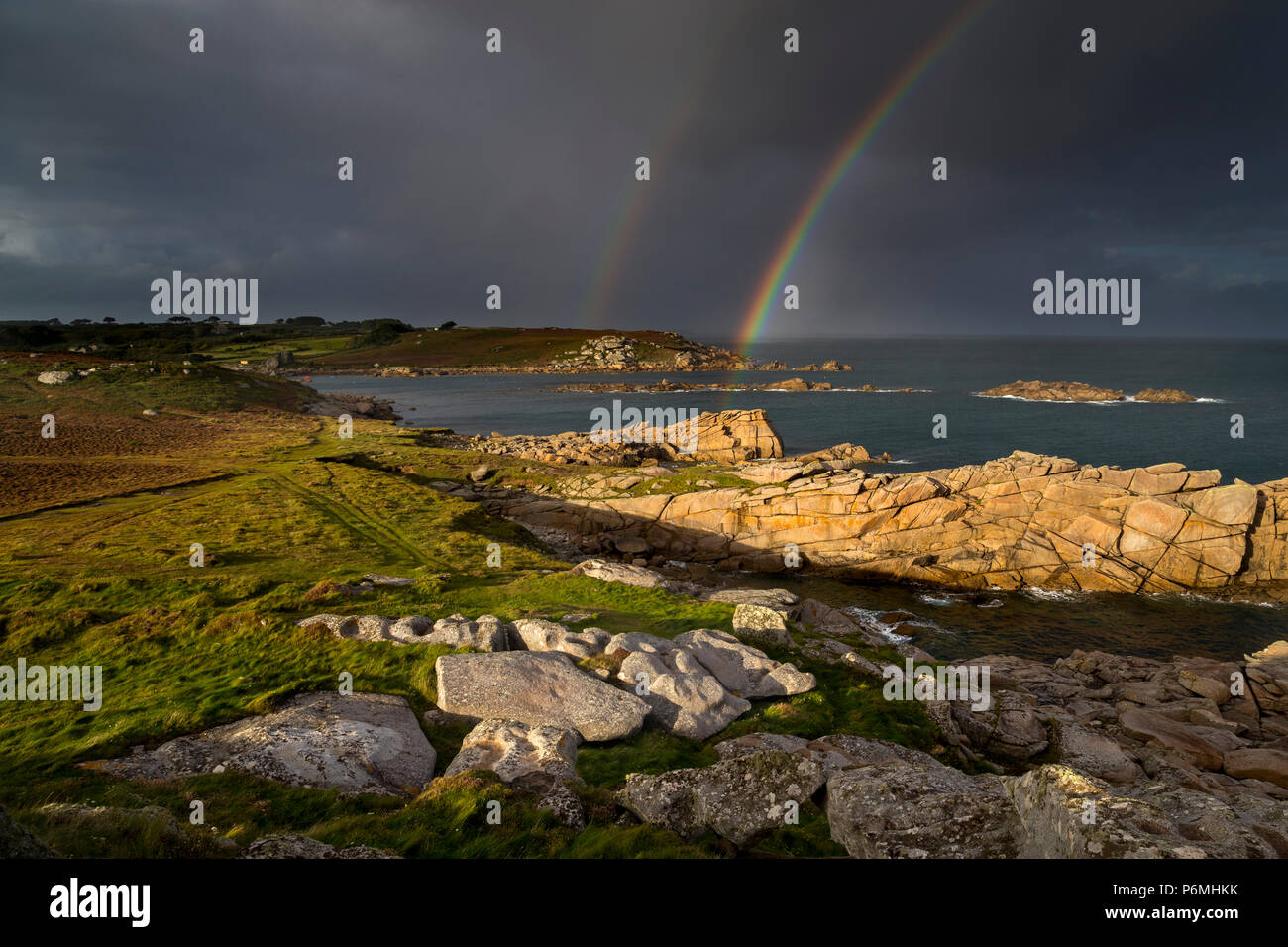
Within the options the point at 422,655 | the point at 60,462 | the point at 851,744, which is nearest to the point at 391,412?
the point at 60,462

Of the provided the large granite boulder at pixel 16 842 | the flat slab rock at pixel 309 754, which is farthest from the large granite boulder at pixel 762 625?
the large granite boulder at pixel 16 842

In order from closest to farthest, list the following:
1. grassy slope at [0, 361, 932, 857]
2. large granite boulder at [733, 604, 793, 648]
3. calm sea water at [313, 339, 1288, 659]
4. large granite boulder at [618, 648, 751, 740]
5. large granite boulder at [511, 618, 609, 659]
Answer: grassy slope at [0, 361, 932, 857], large granite boulder at [618, 648, 751, 740], large granite boulder at [511, 618, 609, 659], large granite boulder at [733, 604, 793, 648], calm sea water at [313, 339, 1288, 659]

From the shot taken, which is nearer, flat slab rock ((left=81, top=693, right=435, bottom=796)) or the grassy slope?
the grassy slope

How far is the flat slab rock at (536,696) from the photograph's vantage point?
47.2 ft

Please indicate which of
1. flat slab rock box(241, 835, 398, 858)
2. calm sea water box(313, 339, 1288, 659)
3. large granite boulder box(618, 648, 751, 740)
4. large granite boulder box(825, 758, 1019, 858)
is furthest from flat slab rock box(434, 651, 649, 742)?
calm sea water box(313, 339, 1288, 659)

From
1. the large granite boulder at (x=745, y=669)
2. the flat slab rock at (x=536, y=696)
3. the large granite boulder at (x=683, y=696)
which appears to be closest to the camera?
the flat slab rock at (x=536, y=696)

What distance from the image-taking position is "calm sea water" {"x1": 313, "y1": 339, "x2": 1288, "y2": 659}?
37688 millimetres

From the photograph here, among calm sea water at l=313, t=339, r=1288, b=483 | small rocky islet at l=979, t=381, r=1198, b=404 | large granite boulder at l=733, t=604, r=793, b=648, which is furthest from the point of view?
small rocky islet at l=979, t=381, r=1198, b=404

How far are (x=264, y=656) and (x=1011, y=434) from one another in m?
110

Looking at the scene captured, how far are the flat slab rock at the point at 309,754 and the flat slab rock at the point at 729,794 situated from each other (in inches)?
183

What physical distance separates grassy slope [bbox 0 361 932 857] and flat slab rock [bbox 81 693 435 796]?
0.55 meters

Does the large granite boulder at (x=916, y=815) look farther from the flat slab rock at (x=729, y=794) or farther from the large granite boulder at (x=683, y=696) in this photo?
the large granite boulder at (x=683, y=696)

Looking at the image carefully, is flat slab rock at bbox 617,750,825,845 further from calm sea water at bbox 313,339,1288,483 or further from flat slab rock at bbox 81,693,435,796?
calm sea water at bbox 313,339,1288,483
